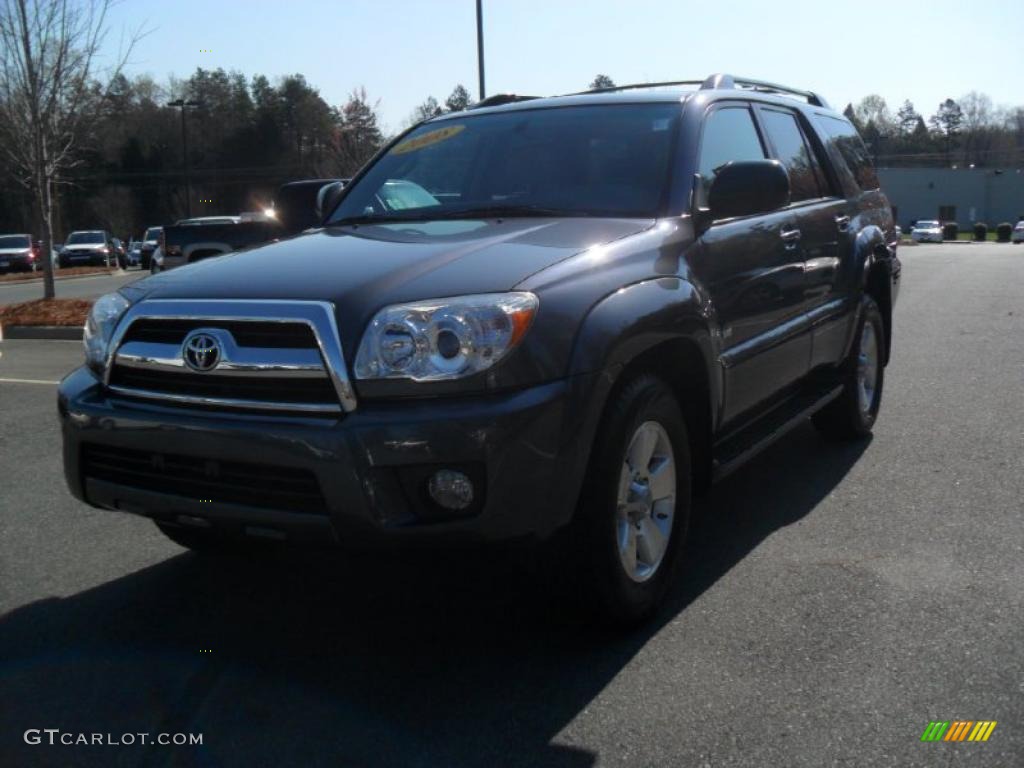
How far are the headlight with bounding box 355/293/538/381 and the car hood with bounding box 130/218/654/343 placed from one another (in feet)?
0.21

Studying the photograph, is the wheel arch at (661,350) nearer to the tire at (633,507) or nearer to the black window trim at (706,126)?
the tire at (633,507)

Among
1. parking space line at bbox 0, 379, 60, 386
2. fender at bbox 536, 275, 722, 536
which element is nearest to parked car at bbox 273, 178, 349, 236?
parking space line at bbox 0, 379, 60, 386

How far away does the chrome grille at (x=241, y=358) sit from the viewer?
124 inches

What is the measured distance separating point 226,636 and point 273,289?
122 cm

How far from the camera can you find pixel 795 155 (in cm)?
568

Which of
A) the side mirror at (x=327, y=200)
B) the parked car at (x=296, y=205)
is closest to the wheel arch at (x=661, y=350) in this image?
the side mirror at (x=327, y=200)

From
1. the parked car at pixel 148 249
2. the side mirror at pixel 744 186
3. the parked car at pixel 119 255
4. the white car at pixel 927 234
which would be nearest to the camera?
the side mirror at pixel 744 186

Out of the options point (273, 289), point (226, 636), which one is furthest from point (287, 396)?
point (226, 636)

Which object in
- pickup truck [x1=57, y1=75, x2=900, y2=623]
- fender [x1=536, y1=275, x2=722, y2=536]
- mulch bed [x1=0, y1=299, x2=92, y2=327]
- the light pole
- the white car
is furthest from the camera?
the white car

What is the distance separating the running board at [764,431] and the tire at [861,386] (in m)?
0.32

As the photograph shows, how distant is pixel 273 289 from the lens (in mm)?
3379

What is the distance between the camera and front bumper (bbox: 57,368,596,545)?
3.03 metres

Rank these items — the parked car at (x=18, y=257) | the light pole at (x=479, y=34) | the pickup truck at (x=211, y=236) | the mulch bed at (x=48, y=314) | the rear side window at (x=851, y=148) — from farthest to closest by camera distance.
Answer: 1. the parked car at (x=18, y=257)
2. the light pole at (x=479, y=34)
3. the pickup truck at (x=211, y=236)
4. the mulch bed at (x=48, y=314)
5. the rear side window at (x=851, y=148)

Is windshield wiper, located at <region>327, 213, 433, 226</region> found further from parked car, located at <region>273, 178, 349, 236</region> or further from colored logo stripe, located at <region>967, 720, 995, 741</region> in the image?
parked car, located at <region>273, 178, 349, 236</region>
